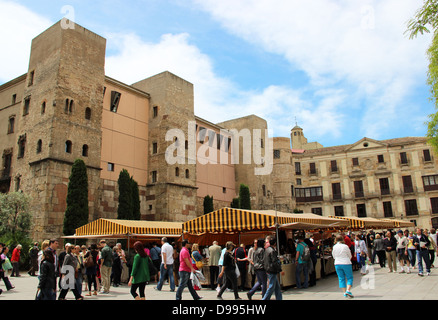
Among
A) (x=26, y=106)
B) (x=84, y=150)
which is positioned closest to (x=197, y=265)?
(x=84, y=150)

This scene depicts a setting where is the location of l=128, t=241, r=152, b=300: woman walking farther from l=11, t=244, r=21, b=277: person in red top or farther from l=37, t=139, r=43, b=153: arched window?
l=37, t=139, r=43, b=153: arched window

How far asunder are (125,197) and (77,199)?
3872mm

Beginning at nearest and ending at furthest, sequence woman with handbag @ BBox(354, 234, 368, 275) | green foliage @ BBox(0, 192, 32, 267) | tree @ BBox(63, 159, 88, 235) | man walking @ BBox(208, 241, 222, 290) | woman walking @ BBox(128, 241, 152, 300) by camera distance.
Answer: woman walking @ BBox(128, 241, 152, 300) < man walking @ BBox(208, 241, 222, 290) < woman with handbag @ BBox(354, 234, 368, 275) < green foliage @ BBox(0, 192, 32, 267) < tree @ BBox(63, 159, 88, 235)

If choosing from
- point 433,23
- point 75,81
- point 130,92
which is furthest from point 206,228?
point 130,92

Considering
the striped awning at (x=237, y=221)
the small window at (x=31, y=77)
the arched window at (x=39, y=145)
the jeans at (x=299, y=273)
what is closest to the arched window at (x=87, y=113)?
the arched window at (x=39, y=145)

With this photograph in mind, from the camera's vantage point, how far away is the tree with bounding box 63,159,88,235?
20.3m

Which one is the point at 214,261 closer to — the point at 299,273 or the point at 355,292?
the point at 299,273

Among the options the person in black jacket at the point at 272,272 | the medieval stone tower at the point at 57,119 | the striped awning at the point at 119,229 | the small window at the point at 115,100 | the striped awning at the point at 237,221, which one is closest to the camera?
the person in black jacket at the point at 272,272

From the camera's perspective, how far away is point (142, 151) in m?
28.7

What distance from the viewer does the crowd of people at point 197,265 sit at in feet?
25.7

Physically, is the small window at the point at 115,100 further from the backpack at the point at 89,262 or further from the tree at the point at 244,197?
the backpack at the point at 89,262

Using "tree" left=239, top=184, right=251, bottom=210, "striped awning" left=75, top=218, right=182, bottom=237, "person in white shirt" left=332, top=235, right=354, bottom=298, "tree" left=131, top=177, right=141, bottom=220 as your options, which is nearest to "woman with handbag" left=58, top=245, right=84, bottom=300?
"striped awning" left=75, top=218, right=182, bottom=237

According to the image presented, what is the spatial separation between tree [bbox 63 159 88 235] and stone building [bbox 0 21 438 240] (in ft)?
3.13

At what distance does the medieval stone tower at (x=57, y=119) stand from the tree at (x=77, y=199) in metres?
0.93
